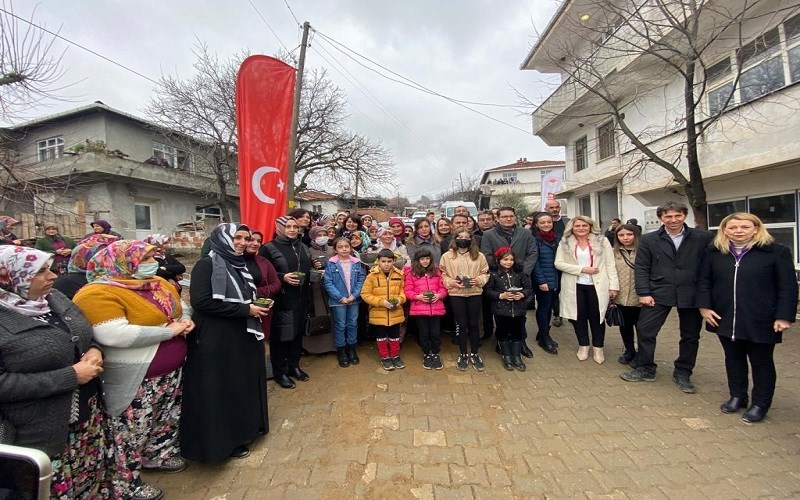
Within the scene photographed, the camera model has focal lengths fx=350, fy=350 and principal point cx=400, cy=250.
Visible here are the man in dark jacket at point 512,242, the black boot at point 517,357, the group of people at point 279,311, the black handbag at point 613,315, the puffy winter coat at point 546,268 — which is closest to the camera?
the group of people at point 279,311

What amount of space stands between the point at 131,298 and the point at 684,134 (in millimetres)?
10822

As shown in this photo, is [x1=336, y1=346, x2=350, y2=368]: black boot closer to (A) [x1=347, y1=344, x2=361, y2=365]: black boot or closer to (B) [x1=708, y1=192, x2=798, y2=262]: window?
(A) [x1=347, y1=344, x2=361, y2=365]: black boot

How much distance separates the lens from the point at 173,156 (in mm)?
21312

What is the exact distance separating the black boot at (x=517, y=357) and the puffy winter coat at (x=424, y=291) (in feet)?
3.36

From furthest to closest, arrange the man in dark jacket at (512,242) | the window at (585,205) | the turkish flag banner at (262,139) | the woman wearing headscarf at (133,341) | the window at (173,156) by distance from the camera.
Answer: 1. the window at (173,156)
2. the window at (585,205)
3. the man in dark jacket at (512,242)
4. the turkish flag banner at (262,139)
5. the woman wearing headscarf at (133,341)

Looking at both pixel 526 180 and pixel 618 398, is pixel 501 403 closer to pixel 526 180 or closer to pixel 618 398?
pixel 618 398

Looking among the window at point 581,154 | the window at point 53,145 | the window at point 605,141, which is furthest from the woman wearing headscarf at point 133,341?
the window at point 53,145

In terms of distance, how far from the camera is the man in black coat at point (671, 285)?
367 cm

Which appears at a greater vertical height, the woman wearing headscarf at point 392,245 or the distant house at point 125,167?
the distant house at point 125,167

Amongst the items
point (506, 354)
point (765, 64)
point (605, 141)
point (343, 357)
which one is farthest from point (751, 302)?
point (605, 141)

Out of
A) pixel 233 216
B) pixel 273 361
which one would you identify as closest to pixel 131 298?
pixel 273 361

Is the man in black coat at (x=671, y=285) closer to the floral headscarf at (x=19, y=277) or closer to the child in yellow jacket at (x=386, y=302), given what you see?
the child in yellow jacket at (x=386, y=302)

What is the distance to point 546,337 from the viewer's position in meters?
5.05

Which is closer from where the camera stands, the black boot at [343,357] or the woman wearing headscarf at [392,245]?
the black boot at [343,357]
